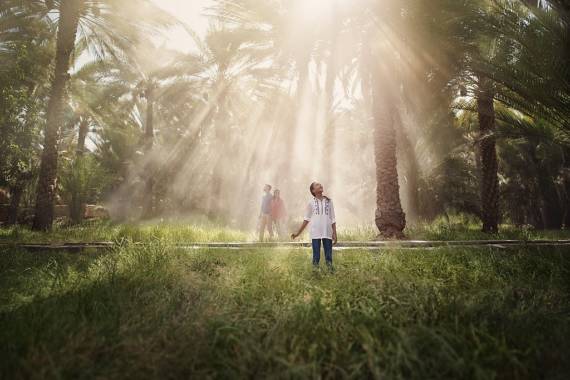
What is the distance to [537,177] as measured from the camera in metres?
23.0

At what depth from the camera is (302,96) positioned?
19.1 meters

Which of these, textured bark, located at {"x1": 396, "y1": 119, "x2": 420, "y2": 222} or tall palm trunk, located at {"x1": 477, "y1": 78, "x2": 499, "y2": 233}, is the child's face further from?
textured bark, located at {"x1": 396, "y1": 119, "x2": 420, "y2": 222}

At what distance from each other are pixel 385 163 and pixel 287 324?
8262 mm

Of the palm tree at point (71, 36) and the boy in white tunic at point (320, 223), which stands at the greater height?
the palm tree at point (71, 36)

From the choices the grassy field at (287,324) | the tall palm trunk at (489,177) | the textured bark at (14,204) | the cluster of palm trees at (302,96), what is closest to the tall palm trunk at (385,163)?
the cluster of palm trees at (302,96)

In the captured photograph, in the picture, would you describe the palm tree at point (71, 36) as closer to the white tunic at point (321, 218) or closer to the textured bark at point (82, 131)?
the white tunic at point (321, 218)

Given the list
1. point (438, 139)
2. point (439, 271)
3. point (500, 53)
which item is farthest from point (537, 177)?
point (439, 271)

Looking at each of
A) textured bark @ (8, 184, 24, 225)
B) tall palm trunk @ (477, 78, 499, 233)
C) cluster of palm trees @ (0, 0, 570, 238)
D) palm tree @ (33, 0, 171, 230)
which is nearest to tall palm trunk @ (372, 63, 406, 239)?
cluster of palm trees @ (0, 0, 570, 238)

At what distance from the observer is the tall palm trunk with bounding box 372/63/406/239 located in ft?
34.3

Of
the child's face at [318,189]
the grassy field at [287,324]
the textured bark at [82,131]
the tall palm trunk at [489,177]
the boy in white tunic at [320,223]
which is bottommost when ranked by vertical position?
the grassy field at [287,324]

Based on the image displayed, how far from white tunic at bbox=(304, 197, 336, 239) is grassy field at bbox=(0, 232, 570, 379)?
0.63m

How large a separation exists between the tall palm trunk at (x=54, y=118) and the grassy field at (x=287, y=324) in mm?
8855

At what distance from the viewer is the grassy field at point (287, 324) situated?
2.68 meters

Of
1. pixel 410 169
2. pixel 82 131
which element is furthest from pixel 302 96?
pixel 82 131
